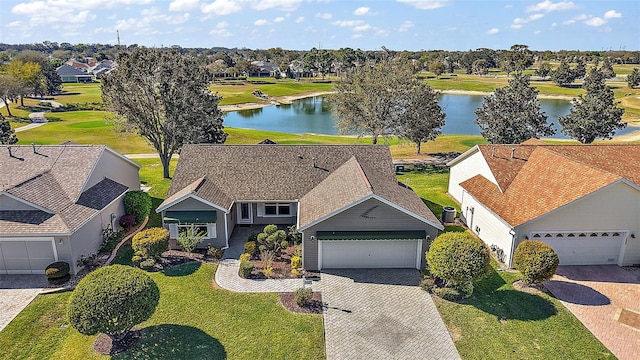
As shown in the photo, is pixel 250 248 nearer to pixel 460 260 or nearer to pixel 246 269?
pixel 246 269

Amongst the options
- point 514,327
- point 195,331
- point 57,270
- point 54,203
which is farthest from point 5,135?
point 514,327

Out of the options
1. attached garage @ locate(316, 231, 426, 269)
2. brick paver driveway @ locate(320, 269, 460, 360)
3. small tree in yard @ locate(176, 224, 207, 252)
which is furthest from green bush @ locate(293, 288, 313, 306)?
small tree in yard @ locate(176, 224, 207, 252)

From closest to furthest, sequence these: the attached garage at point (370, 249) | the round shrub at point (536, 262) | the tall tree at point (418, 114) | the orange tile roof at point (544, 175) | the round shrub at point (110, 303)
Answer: the round shrub at point (110, 303) < the round shrub at point (536, 262) < the attached garage at point (370, 249) < the orange tile roof at point (544, 175) < the tall tree at point (418, 114)

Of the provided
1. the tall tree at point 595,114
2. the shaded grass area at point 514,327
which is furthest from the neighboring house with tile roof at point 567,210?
the tall tree at point 595,114

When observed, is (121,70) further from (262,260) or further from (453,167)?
(453,167)

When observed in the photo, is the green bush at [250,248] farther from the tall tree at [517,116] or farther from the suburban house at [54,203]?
the tall tree at [517,116]

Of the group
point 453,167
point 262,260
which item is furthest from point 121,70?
point 453,167
